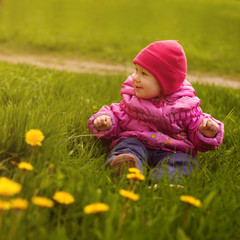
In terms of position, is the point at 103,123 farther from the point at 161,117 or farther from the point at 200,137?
the point at 200,137

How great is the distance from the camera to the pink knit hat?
2.00 meters

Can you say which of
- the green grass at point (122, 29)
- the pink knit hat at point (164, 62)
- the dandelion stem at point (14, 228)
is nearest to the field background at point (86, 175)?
the dandelion stem at point (14, 228)

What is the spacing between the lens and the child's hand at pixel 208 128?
194 centimetres

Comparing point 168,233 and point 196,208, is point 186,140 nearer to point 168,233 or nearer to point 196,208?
point 196,208

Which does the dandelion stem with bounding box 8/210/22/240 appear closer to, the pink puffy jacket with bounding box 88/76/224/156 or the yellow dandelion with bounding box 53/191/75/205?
the yellow dandelion with bounding box 53/191/75/205

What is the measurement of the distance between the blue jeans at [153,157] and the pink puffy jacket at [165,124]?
5 centimetres

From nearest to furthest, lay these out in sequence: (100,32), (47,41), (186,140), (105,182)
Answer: (105,182)
(186,140)
(47,41)
(100,32)

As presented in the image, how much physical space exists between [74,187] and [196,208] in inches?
18.5

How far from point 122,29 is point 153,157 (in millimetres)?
9267

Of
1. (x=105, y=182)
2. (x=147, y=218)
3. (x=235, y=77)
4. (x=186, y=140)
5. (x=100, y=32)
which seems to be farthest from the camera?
(x=100, y=32)

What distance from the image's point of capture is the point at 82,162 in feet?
5.60

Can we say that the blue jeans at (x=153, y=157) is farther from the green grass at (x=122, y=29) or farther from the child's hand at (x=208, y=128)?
the green grass at (x=122, y=29)

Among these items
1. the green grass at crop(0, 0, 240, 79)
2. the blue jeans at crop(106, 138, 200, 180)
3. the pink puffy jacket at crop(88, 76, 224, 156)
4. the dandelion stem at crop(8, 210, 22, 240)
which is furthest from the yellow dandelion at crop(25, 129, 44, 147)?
the green grass at crop(0, 0, 240, 79)

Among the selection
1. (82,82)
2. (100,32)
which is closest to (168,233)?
(82,82)
